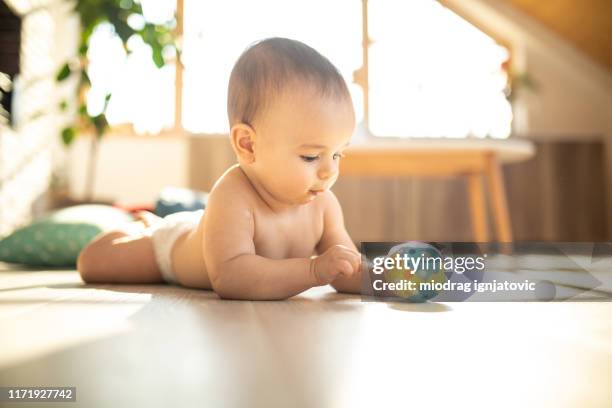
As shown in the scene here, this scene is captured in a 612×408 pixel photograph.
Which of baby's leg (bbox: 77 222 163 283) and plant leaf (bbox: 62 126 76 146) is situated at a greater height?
plant leaf (bbox: 62 126 76 146)

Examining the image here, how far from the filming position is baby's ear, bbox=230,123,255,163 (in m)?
0.76

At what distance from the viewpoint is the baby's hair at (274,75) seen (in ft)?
2.39

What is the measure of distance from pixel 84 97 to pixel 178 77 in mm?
670

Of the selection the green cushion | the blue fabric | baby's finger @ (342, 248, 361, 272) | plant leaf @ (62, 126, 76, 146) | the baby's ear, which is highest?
plant leaf @ (62, 126, 76, 146)

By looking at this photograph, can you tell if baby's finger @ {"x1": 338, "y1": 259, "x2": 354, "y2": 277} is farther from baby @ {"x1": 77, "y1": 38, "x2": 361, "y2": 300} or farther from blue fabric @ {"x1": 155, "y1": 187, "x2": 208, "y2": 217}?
blue fabric @ {"x1": 155, "y1": 187, "x2": 208, "y2": 217}

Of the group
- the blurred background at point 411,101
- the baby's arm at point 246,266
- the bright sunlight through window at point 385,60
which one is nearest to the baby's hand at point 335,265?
the baby's arm at point 246,266

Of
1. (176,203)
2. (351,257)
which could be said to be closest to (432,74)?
(176,203)

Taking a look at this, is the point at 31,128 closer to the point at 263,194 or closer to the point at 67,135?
the point at 67,135

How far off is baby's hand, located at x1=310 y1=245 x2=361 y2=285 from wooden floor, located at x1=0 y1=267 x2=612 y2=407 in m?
Result: 0.04

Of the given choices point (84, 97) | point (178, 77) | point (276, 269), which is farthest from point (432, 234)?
point (276, 269)

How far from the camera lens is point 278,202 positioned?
2.72ft

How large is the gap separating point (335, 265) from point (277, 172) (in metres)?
0.16

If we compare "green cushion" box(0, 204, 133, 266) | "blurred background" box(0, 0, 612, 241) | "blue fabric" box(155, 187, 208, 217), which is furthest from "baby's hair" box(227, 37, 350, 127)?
"blurred background" box(0, 0, 612, 241)

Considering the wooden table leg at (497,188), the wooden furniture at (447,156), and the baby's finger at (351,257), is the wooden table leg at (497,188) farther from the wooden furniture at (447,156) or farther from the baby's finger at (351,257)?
the baby's finger at (351,257)
